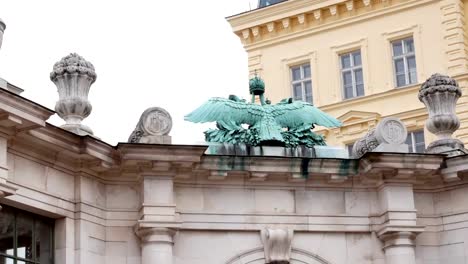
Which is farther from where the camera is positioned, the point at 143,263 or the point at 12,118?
the point at 143,263

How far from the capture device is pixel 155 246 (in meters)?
20.3

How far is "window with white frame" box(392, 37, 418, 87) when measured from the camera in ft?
136

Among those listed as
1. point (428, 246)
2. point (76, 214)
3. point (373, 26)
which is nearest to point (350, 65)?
point (373, 26)

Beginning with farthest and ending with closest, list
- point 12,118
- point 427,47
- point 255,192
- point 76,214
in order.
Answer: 1. point 427,47
2. point 255,192
3. point 76,214
4. point 12,118

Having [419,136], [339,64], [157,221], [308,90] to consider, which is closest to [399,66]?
[339,64]

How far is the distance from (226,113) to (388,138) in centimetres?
282

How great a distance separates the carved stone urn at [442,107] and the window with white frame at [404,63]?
737 inches

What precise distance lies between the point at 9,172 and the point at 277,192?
4942mm

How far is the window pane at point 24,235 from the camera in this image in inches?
762

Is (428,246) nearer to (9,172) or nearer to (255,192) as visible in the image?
(255,192)

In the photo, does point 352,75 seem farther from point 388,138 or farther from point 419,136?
point 388,138

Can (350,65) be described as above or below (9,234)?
above

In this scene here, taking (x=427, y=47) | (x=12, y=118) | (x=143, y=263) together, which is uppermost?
(x=427, y=47)

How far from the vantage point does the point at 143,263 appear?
66.7ft
